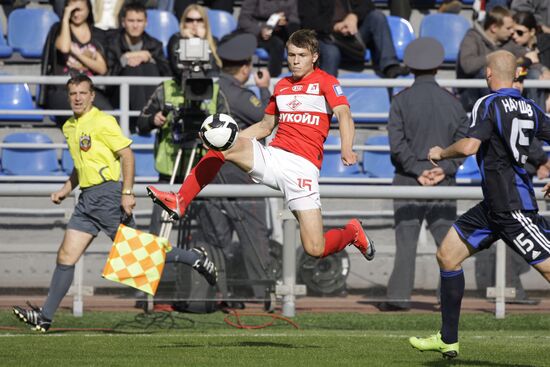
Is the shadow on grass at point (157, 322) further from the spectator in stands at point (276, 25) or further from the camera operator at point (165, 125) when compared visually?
the spectator in stands at point (276, 25)

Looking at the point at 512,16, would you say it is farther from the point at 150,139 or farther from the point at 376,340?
the point at 376,340

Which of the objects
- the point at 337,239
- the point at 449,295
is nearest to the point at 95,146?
the point at 337,239

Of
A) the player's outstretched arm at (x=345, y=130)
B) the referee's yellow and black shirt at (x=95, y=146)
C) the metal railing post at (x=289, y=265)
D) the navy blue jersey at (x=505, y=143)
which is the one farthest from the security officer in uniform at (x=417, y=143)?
the navy blue jersey at (x=505, y=143)

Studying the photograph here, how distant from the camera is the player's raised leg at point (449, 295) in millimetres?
8133

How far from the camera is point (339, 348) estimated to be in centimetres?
914

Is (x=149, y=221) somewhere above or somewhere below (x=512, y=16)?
below

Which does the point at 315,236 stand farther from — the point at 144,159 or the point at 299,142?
the point at 144,159

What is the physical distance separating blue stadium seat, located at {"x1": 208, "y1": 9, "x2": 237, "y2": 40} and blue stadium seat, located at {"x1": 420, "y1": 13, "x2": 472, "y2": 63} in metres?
2.49

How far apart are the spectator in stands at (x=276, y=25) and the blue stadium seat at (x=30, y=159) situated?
2719mm

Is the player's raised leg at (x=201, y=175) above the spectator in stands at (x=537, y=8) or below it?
below

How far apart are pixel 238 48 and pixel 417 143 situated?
202 cm

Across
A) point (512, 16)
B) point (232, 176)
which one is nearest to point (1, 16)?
point (232, 176)

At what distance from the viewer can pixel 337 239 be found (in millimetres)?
9180

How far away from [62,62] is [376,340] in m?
5.54
